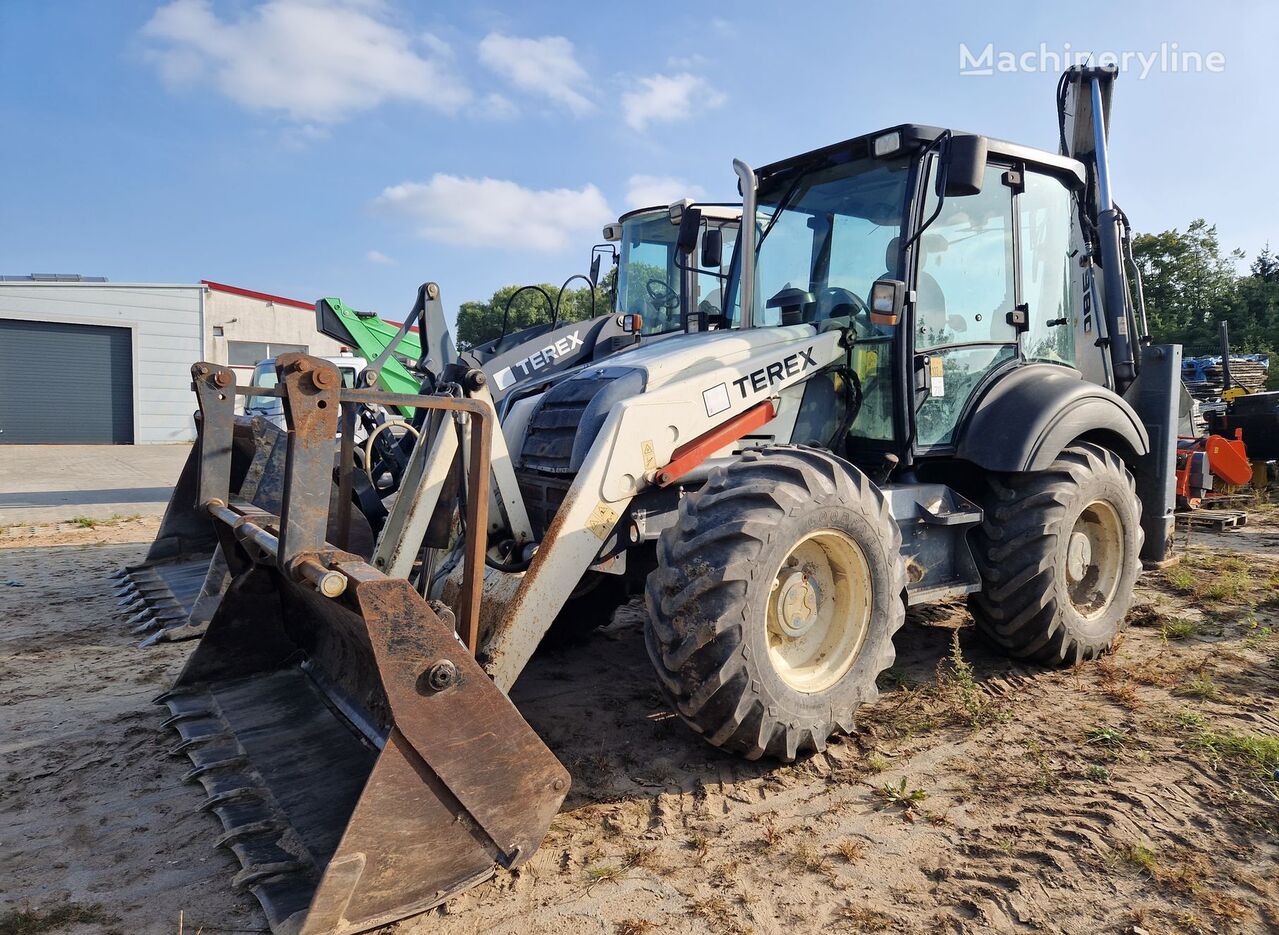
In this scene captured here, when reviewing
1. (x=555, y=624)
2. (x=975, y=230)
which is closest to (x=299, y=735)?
(x=555, y=624)

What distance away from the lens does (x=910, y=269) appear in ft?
13.8

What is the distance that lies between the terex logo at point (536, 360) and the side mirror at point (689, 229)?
235 centimetres

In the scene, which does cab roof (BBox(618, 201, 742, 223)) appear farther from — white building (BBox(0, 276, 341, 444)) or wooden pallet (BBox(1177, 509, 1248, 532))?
white building (BBox(0, 276, 341, 444))

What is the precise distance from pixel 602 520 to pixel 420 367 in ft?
14.5

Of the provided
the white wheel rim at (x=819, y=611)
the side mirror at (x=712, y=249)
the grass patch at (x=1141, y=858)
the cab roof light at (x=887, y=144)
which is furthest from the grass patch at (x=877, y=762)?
the side mirror at (x=712, y=249)

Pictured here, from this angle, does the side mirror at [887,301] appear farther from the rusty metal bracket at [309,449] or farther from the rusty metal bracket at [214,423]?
the rusty metal bracket at [214,423]

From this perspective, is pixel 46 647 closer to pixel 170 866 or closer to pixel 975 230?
pixel 170 866

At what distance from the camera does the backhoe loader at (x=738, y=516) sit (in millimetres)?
2500

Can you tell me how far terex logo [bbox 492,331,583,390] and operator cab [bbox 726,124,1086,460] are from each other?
2.65 m

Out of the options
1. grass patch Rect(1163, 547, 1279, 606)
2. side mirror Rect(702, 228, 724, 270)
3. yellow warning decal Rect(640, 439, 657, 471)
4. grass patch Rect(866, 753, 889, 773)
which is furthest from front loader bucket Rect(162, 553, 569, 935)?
grass patch Rect(1163, 547, 1279, 606)

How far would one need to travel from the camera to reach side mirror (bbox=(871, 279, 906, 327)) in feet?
13.3

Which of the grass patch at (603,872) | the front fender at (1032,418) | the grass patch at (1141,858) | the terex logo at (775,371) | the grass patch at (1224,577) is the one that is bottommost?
the grass patch at (603,872)

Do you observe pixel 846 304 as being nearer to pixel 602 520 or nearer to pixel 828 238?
pixel 828 238

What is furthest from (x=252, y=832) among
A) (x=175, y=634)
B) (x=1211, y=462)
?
(x=1211, y=462)
